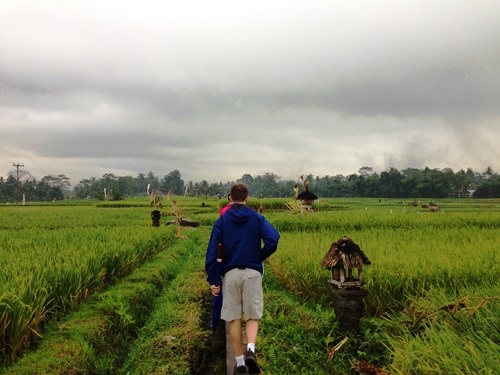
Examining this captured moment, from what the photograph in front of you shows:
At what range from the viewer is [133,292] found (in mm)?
6277

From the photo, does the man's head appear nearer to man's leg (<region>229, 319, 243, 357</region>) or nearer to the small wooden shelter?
man's leg (<region>229, 319, 243, 357</region>)

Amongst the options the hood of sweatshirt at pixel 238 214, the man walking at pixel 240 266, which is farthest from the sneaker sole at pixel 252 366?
the hood of sweatshirt at pixel 238 214

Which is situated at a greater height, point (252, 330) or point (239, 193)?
point (239, 193)

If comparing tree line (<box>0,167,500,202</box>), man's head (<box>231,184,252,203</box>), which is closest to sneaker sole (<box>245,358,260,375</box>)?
man's head (<box>231,184,252,203</box>)

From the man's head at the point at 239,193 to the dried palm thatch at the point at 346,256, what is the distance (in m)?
1.44

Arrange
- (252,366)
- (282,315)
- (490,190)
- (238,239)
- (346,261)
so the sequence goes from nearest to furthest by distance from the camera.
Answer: (252,366) → (238,239) → (346,261) → (282,315) → (490,190)

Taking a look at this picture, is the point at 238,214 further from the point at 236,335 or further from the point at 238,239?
the point at 236,335

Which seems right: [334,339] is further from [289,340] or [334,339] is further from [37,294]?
[37,294]

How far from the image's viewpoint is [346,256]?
4465mm

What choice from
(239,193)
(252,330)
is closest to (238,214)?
(239,193)

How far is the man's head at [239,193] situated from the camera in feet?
12.9

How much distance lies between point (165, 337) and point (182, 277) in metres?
3.46

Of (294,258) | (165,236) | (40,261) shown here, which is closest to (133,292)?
(40,261)

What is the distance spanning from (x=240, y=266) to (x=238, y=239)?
27 cm
